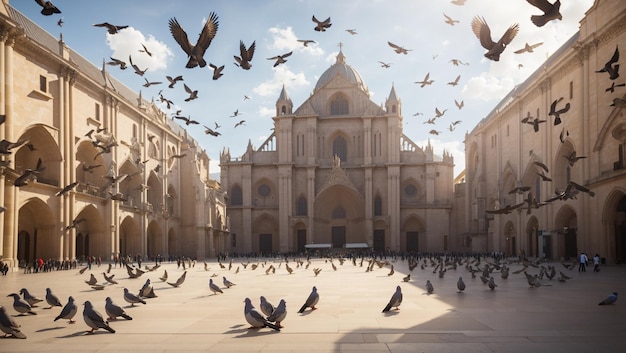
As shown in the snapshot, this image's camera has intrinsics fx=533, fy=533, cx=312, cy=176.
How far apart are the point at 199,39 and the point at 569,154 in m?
35.0

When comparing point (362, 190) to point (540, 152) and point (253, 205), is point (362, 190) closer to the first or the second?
point (253, 205)

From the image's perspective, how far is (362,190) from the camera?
71875mm

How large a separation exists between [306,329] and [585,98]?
107 feet

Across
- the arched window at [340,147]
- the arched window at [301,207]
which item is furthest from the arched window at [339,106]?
the arched window at [301,207]

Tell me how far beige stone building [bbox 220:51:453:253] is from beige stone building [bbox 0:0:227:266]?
8435 millimetres

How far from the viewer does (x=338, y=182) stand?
70062 mm

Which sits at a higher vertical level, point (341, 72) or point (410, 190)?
point (341, 72)

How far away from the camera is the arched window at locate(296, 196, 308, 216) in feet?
237

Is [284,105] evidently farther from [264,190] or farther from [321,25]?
[321,25]

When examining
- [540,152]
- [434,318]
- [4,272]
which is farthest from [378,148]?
[434,318]

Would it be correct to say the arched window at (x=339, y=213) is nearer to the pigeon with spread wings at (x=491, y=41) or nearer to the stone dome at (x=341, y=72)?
the stone dome at (x=341, y=72)

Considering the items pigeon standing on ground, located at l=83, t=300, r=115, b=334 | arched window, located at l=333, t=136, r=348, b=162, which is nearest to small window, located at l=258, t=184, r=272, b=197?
arched window, located at l=333, t=136, r=348, b=162

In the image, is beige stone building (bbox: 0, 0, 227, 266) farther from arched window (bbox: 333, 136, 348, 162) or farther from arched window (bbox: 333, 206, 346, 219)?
arched window (bbox: 333, 136, 348, 162)

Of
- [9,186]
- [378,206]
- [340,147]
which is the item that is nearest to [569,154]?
[378,206]
